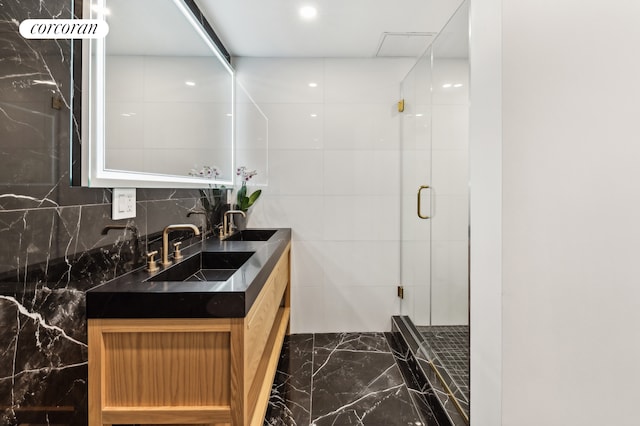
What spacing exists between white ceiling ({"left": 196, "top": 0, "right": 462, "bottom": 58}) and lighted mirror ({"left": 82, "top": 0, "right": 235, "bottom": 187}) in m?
0.23

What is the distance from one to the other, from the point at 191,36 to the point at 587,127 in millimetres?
2003

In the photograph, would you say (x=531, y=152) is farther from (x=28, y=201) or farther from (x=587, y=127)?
(x=28, y=201)

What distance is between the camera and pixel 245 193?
2832 millimetres

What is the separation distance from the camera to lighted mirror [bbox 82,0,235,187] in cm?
119

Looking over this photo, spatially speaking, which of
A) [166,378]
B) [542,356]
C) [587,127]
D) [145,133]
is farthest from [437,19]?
[166,378]

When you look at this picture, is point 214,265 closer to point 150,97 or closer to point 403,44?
point 150,97

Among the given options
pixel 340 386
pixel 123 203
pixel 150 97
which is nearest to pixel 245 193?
pixel 150 97

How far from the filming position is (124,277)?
4.43ft

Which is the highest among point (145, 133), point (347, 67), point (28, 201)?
point (347, 67)

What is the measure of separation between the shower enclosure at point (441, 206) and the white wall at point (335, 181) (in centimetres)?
26

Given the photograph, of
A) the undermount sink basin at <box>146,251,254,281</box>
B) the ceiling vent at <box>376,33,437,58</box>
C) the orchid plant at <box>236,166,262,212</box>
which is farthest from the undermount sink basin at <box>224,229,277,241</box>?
the ceiling vent at <box>376,33,437,58</box>

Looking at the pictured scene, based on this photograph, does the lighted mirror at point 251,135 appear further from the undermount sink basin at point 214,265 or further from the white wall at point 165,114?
the undermount sink basin at point 214,265

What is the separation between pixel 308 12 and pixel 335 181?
1.28 metres

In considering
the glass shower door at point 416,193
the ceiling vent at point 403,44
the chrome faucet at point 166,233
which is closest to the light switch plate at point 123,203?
the chrome faucet at point 166,233
